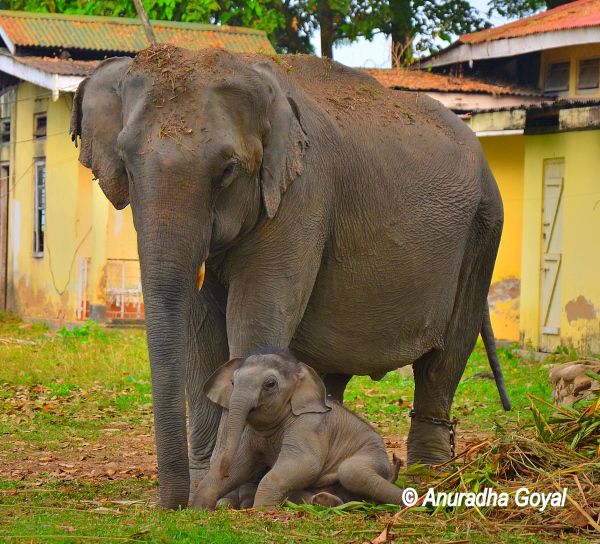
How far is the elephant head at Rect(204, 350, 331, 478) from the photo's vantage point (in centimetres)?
645

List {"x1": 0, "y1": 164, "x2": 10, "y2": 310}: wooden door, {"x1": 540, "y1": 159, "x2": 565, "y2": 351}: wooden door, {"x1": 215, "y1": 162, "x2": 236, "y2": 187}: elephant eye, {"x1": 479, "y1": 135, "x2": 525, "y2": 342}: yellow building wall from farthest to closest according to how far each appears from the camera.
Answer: {"x1": 0, "y1": 164, "x2": 10, "y2": 310}: wooden door → {"x1": 479, "y1": 135, "x2": 525, "y2": 342}: yellow building wall → {"x1": 540, "y1": 159, "x2": 565, "y2": 351}: wooden door → {"x1": 215, "y1": 162, "x2": 236, "y2": 187}: elephant eye

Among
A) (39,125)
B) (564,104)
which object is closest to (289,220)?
(564,104)

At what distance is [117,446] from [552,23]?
43.5 ft

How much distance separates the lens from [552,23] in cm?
2117

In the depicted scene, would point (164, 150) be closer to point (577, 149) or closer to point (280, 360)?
point (280, 360)

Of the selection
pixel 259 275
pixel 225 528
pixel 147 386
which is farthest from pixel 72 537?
pixel 147 386

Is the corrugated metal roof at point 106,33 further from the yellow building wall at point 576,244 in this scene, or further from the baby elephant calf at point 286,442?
the baby elephant calf at point 286,442

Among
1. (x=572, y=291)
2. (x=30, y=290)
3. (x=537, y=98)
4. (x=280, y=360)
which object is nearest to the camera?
(x=280, y=360)

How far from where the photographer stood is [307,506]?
629 centimetres

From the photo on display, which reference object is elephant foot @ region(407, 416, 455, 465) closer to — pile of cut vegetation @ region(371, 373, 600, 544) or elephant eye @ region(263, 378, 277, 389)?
pile of cut vegetation @ region(371, 373, 600, 544)

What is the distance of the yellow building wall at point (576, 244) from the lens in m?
15.7

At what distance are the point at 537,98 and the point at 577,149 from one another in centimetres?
557

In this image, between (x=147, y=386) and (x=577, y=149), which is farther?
(x=577, y=149)

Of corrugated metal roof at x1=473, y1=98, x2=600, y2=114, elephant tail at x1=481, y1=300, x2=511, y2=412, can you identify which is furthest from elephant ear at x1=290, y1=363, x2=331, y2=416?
corrugated metal roof at x1=473, y1=98, x2=600, y2=114
